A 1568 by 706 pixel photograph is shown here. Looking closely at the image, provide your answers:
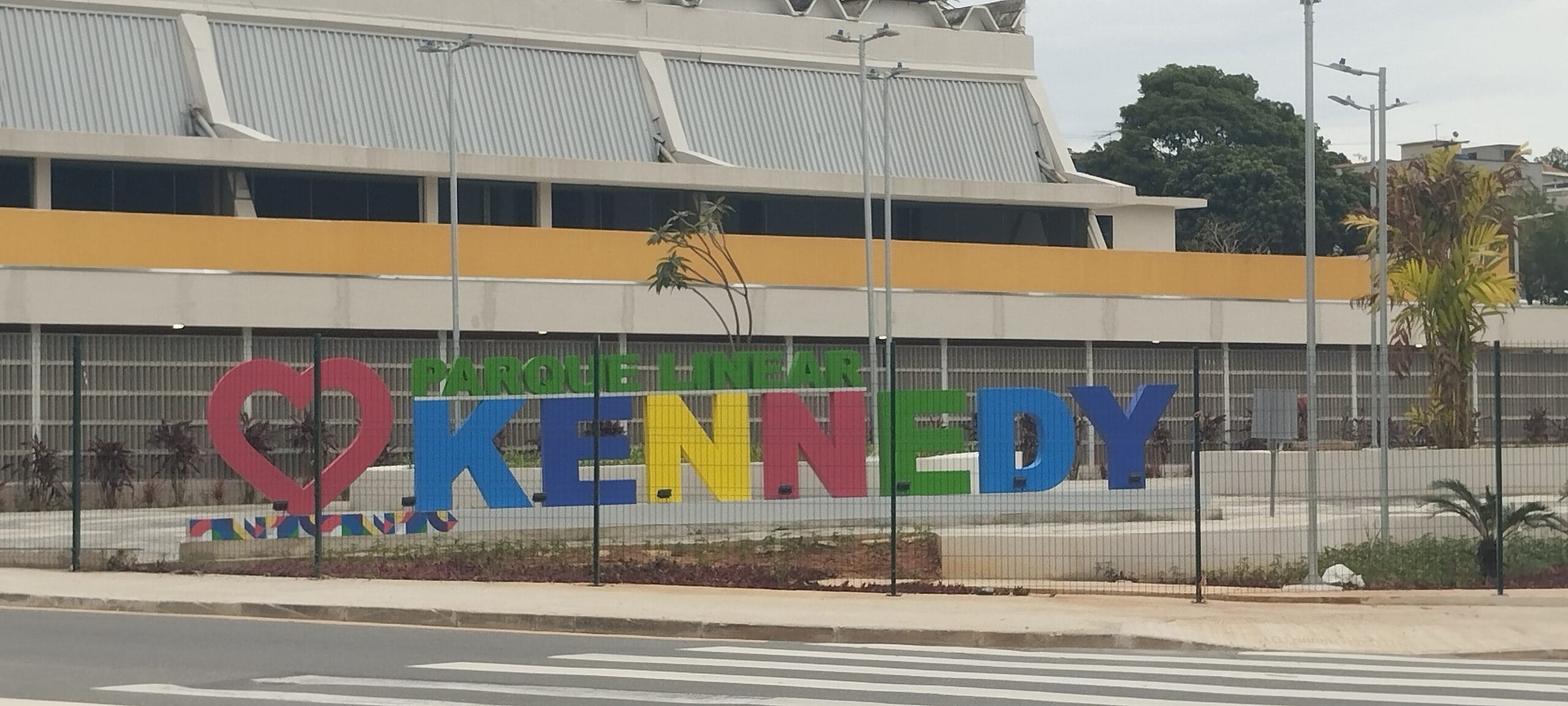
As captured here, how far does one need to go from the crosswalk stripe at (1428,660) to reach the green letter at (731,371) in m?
19.1

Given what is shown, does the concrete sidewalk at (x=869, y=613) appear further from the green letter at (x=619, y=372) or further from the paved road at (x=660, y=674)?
the green letter at (x=619, y=372)

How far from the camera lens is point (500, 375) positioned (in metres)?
35.0

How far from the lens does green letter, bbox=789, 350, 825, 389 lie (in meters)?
35.4

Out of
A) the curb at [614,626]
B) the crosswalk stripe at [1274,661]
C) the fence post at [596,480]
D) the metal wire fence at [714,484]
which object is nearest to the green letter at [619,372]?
the metal wire fence at [714,484]

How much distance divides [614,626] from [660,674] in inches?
140

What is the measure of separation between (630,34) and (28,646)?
43.7m

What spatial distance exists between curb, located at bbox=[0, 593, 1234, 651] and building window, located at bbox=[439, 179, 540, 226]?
33126mm

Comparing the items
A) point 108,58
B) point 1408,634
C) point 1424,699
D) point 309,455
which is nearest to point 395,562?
point 1408,634

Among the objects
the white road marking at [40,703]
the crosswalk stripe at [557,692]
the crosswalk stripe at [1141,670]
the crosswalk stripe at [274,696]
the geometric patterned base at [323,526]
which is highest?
the geometric patterned base at [323,526]

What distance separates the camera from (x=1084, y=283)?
56188 mm

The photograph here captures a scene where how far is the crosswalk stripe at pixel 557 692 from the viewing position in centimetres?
1406

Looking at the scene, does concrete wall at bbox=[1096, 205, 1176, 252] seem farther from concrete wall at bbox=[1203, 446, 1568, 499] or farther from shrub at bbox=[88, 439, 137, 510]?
shrub at bbox=[88, 439, 137, 510]

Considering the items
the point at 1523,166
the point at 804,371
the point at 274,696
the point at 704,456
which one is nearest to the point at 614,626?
the point at 274,696

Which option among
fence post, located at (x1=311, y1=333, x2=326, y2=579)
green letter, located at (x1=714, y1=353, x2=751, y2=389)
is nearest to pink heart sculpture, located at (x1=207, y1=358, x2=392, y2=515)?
fence post, located at (x1=311, y1=333, x2=326, y2=579)
